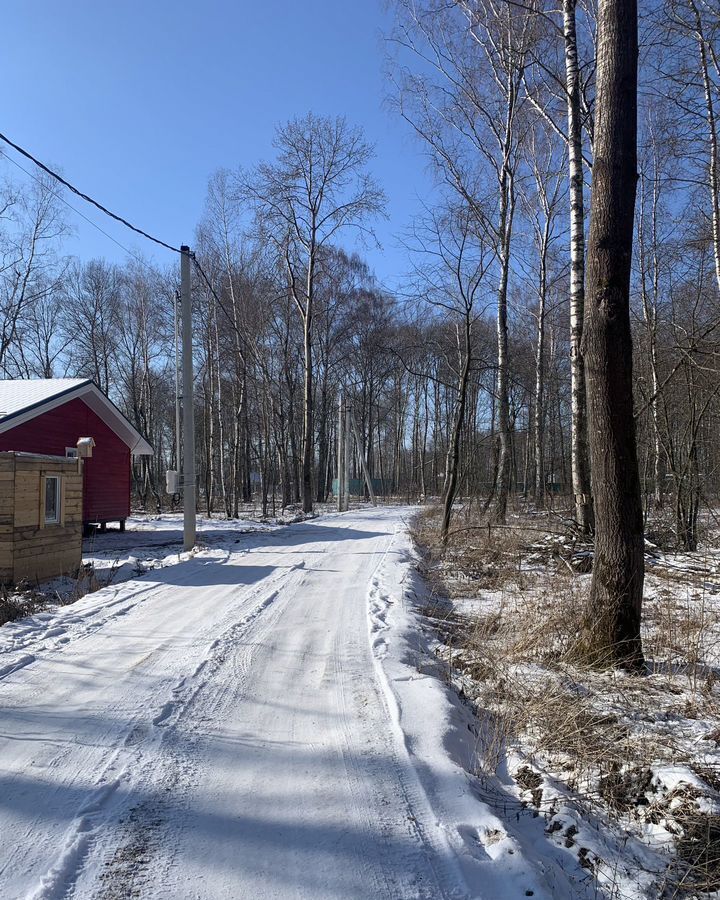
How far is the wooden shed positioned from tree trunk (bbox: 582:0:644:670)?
8.28 metres

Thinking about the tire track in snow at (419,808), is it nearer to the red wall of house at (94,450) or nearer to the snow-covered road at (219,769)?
the snow-covered road at (219,769)

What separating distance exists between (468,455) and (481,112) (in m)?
10.2

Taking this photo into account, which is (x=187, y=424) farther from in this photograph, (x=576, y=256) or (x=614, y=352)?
(x=614, y=352)

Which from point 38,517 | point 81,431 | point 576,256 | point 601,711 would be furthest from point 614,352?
point 81,431

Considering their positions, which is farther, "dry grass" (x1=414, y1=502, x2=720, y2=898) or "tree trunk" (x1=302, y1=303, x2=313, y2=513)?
"tree trunk" (x1=302, y1=303, x2=313, y2=513)

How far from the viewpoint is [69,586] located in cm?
954

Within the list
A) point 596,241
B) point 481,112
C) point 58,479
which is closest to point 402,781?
point 596,241

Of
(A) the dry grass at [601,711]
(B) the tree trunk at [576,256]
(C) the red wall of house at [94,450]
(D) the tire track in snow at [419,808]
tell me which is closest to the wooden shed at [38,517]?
(C) the red wall of house at [94,450]

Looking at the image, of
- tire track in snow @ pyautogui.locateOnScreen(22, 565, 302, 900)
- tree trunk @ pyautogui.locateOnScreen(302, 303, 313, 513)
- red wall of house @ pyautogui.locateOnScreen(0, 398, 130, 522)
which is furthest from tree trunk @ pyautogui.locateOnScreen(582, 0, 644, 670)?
tree trunk @ pyautogui.locateOnScreen(302, 303, 313, 513)

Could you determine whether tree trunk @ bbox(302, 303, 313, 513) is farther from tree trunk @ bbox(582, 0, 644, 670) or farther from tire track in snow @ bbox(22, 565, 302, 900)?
tire track in snow @ bbox(22, 565, 302, 900)

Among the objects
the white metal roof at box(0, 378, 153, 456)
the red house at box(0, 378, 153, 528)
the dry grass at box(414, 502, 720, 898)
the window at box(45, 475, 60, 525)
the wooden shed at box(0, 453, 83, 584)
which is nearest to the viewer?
the dry grass at box(414, 502, 720, 898)

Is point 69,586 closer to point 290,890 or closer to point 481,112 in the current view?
point 290,890

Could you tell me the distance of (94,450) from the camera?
19.7 metres

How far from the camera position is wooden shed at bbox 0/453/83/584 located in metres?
9.05
